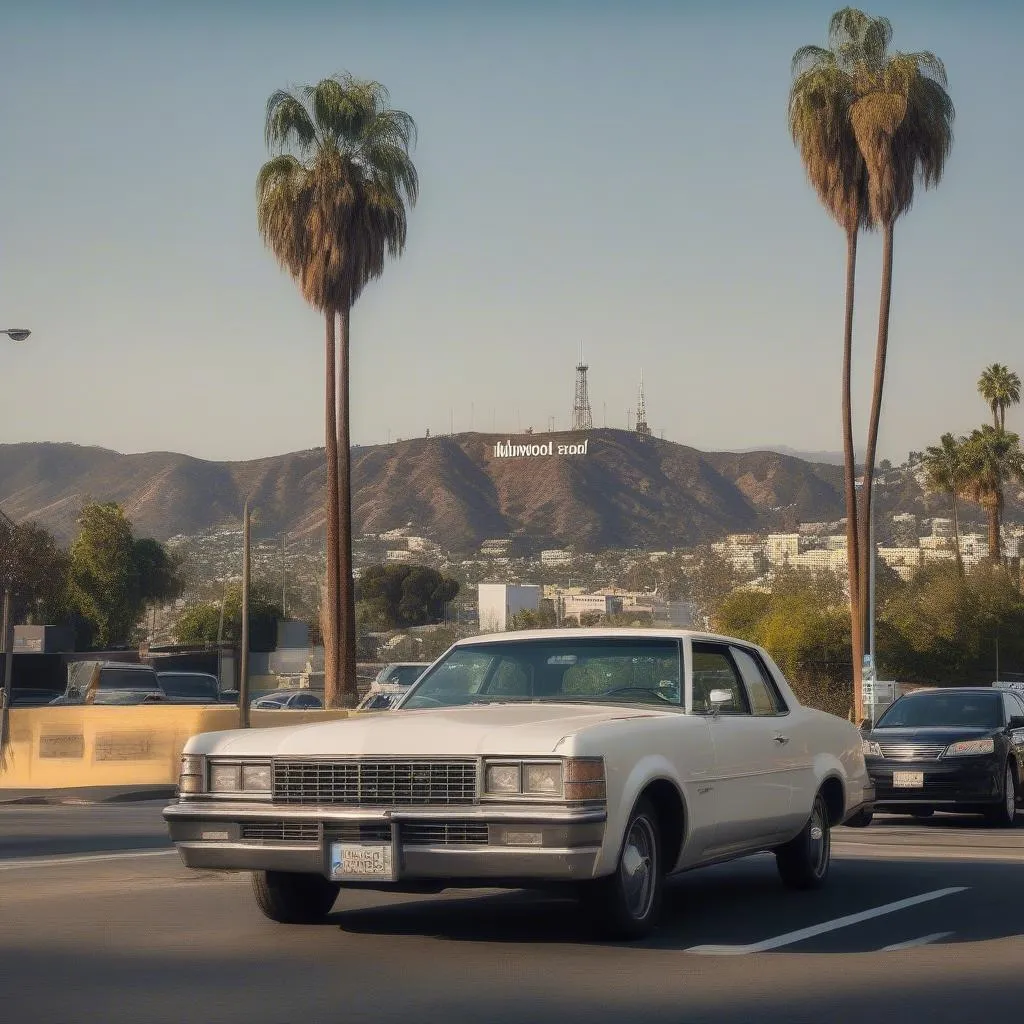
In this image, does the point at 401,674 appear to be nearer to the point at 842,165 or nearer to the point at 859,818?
the point at 842,165

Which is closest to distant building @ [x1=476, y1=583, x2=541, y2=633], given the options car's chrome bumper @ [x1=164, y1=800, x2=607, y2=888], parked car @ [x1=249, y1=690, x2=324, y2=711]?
parked car @ [x1=249, y1=690, x2=324, y2=711]

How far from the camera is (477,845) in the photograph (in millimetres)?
8617

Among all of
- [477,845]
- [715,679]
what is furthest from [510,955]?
[715,679]

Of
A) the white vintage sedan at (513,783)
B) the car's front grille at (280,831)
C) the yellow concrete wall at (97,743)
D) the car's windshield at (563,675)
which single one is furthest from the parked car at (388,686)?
the car's front grille at (280,831)

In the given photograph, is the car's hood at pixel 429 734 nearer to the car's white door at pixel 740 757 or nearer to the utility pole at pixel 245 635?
the car's white door at pixel 740 757

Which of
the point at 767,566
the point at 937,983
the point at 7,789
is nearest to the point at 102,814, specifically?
the point at 7,789

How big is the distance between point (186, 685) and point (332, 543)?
13.5 meters

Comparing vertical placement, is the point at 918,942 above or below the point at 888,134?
below

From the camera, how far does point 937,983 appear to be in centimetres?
809

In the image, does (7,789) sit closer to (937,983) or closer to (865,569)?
(865,569)

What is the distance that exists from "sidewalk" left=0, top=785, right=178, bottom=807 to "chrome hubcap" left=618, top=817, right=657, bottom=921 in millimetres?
18069

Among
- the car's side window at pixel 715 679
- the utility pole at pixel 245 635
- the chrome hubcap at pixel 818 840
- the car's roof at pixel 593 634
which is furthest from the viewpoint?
the utility pole at pixel 245 635

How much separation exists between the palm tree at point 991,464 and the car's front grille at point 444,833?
7290 centimetres

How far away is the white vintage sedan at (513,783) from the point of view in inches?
341
